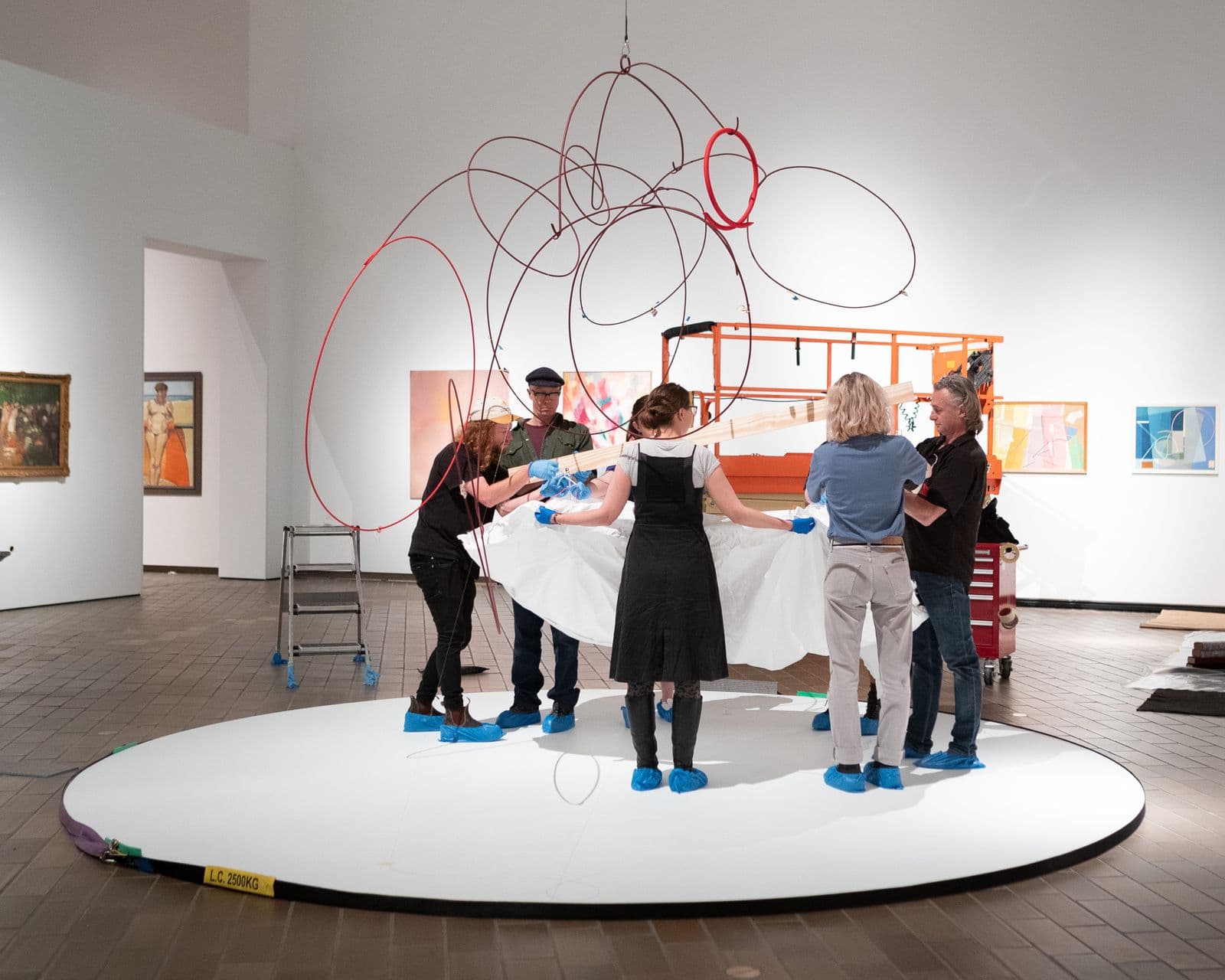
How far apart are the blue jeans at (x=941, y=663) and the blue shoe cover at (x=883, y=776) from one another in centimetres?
39

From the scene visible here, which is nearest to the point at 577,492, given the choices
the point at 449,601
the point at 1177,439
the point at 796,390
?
the point at 449,601

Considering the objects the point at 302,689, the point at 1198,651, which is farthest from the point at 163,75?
the point at 1198,651

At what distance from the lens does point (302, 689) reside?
20.9 feet

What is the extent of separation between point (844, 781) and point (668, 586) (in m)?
0.96

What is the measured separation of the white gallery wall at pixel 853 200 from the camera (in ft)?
33.7

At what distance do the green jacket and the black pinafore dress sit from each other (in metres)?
1.14

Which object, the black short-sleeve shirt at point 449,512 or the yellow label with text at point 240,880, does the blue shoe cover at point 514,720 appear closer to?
the black short-sleeve shirt at point 449,512

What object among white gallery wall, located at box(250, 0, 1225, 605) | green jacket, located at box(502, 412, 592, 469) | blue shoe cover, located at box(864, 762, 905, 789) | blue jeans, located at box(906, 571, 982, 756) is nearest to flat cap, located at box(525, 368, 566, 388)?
green jacket, located at box(502, 412, 592, 469)

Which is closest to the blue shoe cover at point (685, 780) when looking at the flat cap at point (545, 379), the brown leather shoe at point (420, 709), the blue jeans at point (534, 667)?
the blue jeans at point (534, 667)

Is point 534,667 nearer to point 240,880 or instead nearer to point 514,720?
point 514,720

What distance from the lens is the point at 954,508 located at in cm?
438

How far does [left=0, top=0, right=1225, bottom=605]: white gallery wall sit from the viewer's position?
401 inches

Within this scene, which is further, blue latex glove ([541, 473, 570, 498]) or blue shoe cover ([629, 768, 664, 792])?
blue latex glove ([541, 473, 570, 498])

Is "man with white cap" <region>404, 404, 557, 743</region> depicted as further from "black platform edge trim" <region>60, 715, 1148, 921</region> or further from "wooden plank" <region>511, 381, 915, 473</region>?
"black platform edge trim" <region>60, 715, 1148, 921</region>
